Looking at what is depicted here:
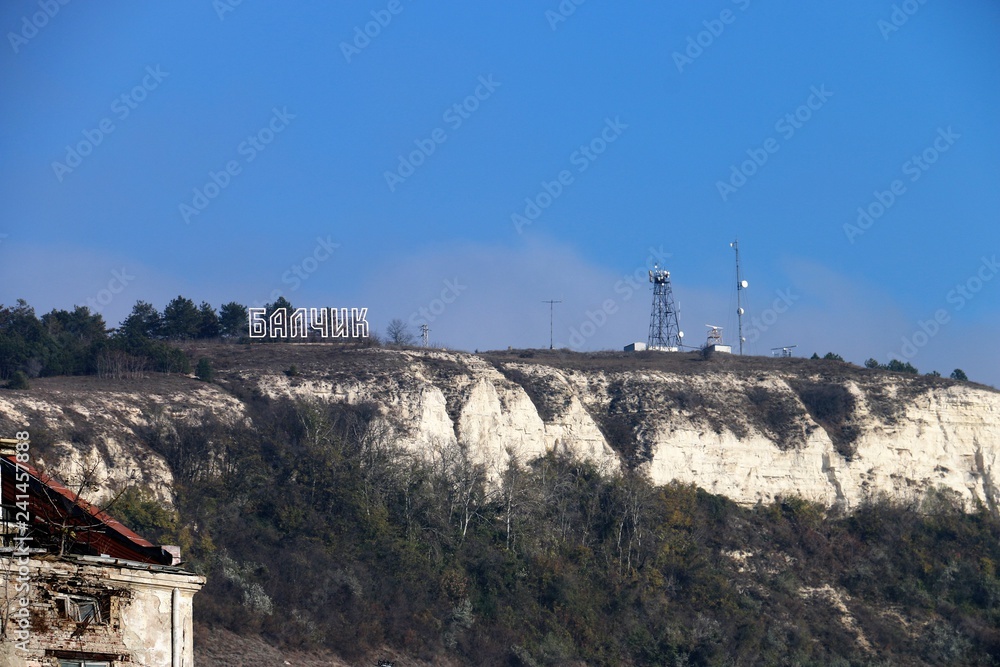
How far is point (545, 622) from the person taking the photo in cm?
5538

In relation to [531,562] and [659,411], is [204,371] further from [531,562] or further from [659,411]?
[659,411]

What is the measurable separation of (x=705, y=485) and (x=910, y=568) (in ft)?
34.5

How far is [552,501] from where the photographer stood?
204ft

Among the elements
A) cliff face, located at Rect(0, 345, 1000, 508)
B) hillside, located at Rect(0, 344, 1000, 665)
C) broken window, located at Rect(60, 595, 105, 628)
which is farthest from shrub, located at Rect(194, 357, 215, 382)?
broken window, located at Rect(60, 595, 105, 628)

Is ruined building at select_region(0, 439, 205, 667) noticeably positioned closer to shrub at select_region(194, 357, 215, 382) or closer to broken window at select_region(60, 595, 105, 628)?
broken window at select_region(60, 595, 105, 628)

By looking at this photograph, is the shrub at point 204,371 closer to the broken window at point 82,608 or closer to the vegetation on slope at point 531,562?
the vegetation on slope at point 531,562

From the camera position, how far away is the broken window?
51.4 feet

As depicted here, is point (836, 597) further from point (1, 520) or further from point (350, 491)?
point (1, 520)

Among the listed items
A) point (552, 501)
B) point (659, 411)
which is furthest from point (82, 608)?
point (659, 411)

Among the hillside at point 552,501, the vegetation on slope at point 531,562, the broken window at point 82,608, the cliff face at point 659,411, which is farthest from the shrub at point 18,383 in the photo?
the broken window at point 82,608

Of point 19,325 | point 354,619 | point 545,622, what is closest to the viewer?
point 354,619

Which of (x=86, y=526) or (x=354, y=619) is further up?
(x=86, y=526)

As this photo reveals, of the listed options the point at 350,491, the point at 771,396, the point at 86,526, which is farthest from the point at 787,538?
the point at 86,526

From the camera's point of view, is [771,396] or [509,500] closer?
[509,500]
